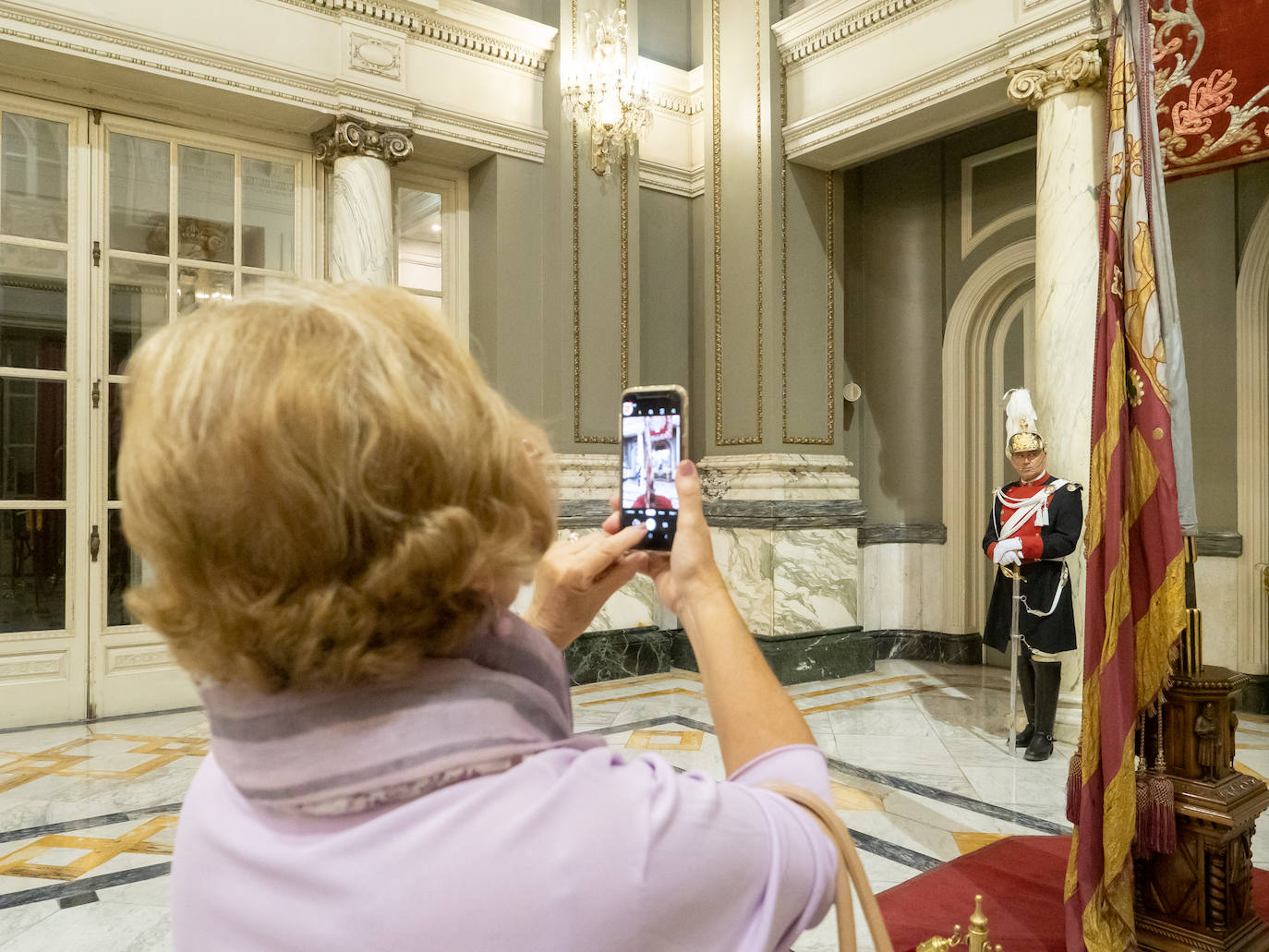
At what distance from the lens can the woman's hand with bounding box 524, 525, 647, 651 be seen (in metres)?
1.02

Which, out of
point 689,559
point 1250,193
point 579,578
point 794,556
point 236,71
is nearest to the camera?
point 689,559

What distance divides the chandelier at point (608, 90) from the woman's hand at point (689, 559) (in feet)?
17.8

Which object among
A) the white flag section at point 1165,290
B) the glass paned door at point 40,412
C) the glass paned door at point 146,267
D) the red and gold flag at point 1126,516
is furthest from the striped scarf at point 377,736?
the glass paned door at point 40,412

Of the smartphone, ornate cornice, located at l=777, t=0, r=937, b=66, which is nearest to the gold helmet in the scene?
ornate cornice, located at l=777, t=0, r=937, b=66

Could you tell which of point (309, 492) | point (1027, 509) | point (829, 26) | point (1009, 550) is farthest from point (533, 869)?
point (829, 26)

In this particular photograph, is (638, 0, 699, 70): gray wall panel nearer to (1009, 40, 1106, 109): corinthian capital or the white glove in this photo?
(1009, 40, 1106, 109): corinthian capital

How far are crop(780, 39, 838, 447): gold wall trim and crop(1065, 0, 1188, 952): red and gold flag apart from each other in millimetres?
3768

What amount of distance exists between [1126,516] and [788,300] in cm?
407

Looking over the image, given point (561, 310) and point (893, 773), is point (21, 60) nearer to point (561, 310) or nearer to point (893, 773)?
point (561, 310)

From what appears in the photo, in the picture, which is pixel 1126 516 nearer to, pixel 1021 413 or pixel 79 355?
pixel 1021 413

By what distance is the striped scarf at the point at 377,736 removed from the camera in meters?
0.59

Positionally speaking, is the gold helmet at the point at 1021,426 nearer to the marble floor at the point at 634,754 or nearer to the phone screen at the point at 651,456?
the marble floor at the point at 634,754

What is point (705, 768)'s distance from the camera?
401 centimetres

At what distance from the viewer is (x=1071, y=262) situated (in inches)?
177
